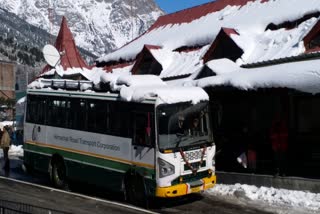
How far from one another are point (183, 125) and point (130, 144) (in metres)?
1.49

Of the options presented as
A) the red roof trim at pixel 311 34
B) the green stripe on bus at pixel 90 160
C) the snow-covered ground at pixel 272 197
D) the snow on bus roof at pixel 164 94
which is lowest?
the snow-covered ground at pixel 272 197

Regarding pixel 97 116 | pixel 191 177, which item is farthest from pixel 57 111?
pixel 191 177

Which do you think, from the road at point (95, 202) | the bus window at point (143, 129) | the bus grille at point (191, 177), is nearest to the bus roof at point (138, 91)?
the bus window at point (143, 129)

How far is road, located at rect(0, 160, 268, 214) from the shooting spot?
1262 centimetres

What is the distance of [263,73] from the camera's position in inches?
649

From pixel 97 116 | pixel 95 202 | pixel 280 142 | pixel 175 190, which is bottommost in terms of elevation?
pixel 95 202

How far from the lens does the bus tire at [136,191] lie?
13.0 m

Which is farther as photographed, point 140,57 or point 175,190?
point 140,57

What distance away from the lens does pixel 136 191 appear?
524 inches

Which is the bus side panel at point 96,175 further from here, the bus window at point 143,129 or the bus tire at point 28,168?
the bus tire at point 28,168

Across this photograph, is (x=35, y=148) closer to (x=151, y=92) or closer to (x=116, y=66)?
(x=151, y=92)

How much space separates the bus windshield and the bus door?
244 mm

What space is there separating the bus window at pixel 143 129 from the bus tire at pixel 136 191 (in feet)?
3.13

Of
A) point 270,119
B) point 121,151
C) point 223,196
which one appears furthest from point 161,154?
point 270,119
